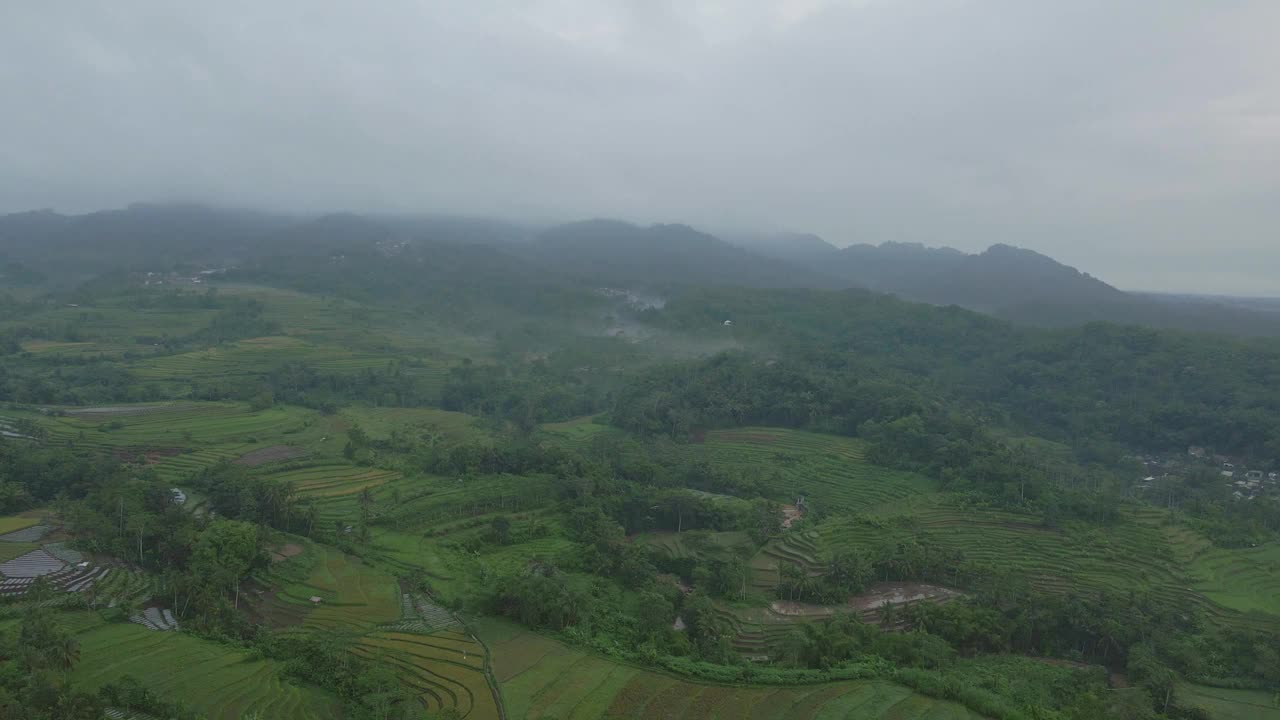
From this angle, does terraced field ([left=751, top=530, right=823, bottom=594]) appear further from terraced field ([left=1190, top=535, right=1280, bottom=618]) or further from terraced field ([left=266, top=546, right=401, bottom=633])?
terraced field ([left=1190, top=535, right=1280, bottom=618])

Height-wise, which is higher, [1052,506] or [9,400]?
[1052,506]

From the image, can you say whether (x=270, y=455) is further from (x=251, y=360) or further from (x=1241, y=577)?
(x=1241, y=577)

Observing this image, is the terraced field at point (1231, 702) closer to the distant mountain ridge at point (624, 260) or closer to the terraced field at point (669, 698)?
the terraced field at point (669, 698)

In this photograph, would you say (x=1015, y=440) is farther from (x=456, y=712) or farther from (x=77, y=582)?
(x=77, y=582)

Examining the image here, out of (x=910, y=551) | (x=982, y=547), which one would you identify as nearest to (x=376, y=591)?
(x=910, y=551)

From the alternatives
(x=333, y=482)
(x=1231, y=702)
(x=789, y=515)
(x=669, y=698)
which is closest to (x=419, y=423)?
(x=333, y=482)

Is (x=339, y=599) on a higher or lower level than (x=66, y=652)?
lower
